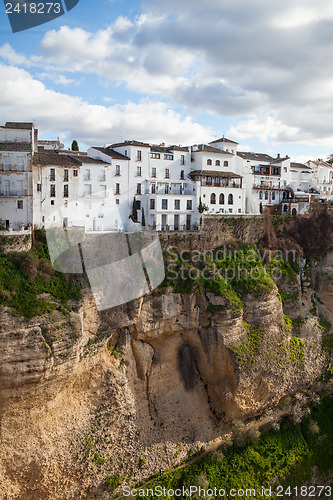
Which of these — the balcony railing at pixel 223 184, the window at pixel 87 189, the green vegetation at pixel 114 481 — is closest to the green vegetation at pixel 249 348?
the green vegetation at pixel 114 481

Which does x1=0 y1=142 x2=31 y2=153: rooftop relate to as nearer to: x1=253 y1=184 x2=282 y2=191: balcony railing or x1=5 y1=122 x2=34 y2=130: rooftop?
x1=5 y1=122 x2=34 y2=130: rooftop

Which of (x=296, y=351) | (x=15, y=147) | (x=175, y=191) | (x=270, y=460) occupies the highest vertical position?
(x=15, y=147)

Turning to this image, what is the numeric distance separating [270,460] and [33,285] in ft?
58.2

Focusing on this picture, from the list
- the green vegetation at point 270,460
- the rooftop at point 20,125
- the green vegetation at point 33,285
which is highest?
the rooftop at point 20,125

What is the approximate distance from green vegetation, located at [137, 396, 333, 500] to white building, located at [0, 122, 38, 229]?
16.3m

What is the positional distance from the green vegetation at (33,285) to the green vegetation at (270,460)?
37.8ft

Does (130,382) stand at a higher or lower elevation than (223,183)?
lower

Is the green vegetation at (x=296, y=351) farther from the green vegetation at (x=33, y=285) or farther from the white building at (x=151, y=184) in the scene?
the green vegetation at (x=33, y=285)

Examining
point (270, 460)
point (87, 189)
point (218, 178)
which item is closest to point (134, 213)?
point (87, 189)

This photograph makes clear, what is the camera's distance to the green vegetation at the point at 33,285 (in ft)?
72.1

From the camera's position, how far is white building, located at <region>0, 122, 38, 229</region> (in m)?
25.9

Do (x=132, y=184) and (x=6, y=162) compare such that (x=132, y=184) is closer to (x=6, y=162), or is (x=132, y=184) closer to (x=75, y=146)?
(x=75, y=146)

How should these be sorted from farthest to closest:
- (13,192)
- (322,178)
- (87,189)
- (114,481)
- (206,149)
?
1. (322,178)
2. (206,149)
3. (87,189)
4. (13,192)
5. (114,481)

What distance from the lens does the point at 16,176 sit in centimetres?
2608
